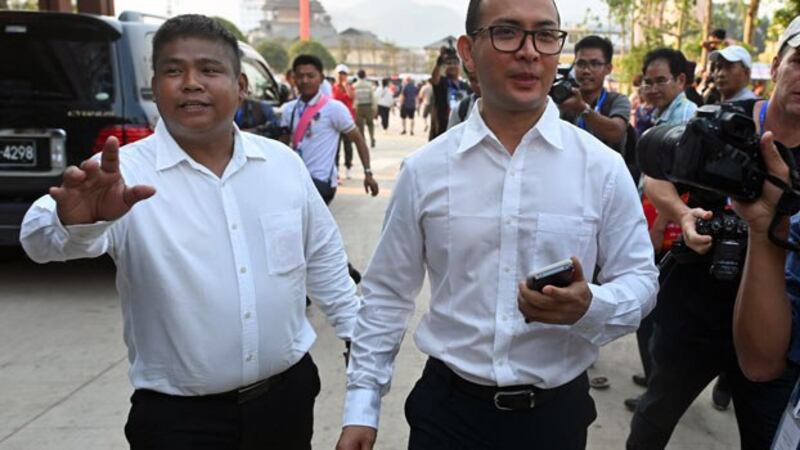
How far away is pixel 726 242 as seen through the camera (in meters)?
2.04

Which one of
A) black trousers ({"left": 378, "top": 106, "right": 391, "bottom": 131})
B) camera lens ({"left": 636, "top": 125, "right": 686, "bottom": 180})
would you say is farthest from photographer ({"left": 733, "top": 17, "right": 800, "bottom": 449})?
black trousers ({"left": 378, "top": 106, "right": 391, "bottom": 131})

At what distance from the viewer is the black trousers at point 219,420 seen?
1.76 metres

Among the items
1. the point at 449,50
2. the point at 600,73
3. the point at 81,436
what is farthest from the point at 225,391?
the point at 449,50

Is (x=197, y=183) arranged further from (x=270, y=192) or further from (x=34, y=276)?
(x=34, y=276)

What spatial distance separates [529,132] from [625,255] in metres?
0.37

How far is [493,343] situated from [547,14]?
0.77 m

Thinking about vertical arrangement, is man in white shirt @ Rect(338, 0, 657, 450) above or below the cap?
below

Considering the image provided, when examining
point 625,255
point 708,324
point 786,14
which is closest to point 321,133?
point 708,324

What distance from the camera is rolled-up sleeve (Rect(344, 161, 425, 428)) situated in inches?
67.4

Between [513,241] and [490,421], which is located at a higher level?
[513,241]

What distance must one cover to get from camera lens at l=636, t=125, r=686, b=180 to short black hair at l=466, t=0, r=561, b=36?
0.35 metres

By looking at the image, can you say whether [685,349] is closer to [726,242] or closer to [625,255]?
[726,242]

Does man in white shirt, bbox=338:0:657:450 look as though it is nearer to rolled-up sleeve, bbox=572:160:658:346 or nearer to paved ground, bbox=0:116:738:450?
rolled-up sleeve, bbox=572:160:658:346

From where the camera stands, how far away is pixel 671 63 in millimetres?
3918
